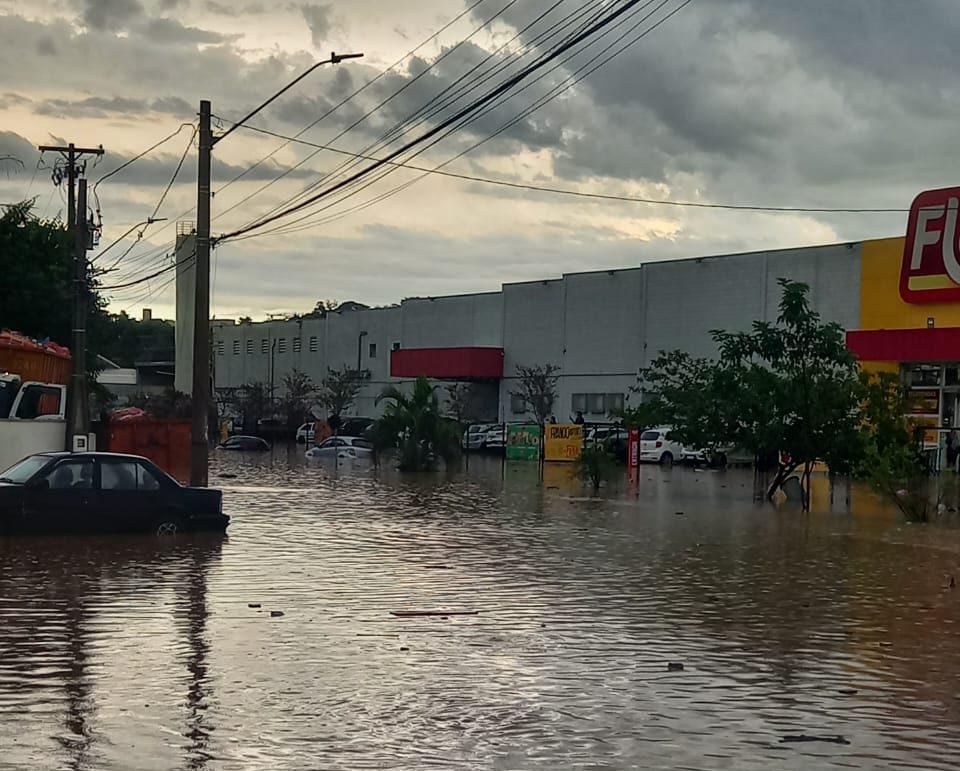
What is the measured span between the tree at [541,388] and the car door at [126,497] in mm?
62666

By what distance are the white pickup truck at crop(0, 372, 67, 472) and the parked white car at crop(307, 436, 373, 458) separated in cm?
3158

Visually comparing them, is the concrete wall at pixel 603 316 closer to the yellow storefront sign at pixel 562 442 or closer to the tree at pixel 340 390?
the tree at pixel 340 390

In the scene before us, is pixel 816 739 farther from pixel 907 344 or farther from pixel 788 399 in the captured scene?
pixel 907 344

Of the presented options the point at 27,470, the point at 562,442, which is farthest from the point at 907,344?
the point at 27,470

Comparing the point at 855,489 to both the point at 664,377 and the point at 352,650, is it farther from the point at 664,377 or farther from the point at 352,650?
the point at 352,650

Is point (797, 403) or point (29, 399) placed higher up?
point (797, 403)

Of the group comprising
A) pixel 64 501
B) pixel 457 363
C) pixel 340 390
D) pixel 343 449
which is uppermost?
pixel 457 363

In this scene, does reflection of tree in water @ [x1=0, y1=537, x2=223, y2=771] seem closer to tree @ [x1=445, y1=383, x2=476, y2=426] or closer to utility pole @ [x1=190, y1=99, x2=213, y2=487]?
utility pole @ [x1=190, y1=99, x2=213, y2=487]

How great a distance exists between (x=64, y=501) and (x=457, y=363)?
67.6 metres

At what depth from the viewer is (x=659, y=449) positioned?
65250 millimetres

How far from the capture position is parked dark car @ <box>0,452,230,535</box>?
21.1 meters

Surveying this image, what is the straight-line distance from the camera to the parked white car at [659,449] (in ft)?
214

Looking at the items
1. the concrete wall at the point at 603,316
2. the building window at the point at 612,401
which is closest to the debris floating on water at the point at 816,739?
the concrete wall at the point at 603,316

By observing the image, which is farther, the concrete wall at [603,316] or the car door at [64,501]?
the concrete wall at [603,316]
